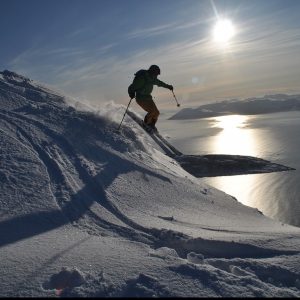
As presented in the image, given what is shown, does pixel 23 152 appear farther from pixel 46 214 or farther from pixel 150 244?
pixel 150 244

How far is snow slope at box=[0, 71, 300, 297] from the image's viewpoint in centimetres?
403

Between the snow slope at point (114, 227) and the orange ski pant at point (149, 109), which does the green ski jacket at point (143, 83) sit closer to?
the orange ski pant at point (149, 109)

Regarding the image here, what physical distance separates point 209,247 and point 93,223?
177 centimetres

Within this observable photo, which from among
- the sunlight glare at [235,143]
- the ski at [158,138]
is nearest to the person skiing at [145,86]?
the ski at [158,138]

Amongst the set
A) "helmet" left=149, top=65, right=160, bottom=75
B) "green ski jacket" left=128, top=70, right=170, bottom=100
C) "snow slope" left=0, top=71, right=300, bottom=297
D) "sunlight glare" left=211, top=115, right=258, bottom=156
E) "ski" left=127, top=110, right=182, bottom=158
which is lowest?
"snow slope" left=0, top=71, right=300, bottom=297

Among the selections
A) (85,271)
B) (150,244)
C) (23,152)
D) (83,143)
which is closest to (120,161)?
(83,143)

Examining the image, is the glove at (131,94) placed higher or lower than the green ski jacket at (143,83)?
lower

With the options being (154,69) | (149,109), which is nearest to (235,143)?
(149,109)

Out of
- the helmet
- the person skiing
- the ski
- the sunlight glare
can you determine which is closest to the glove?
the person skiing

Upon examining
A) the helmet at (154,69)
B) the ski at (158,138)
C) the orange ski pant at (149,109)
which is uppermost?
the helmet at (154,69)

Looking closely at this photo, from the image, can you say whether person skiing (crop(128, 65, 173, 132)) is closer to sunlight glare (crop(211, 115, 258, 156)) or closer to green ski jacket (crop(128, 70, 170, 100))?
green ski jacket (crop(128, 70, 170, 100))

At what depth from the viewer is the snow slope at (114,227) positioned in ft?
13.2

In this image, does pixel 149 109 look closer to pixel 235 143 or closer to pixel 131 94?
pixel 131 94

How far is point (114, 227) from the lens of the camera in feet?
18.6
